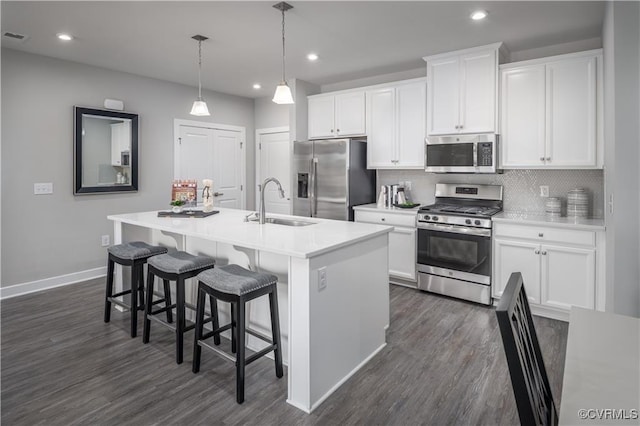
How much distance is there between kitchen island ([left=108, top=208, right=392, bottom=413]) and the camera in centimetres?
211

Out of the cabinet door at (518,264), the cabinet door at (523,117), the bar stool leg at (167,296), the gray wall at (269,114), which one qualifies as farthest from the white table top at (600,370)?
the gray wall at (269,114)

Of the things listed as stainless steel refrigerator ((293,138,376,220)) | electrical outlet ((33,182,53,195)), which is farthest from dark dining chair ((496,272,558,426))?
electrical outlet ((33,182,53,195))

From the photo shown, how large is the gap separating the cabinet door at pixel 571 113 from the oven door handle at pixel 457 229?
863mm

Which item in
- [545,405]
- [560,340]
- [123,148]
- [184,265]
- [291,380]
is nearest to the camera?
[545,405]

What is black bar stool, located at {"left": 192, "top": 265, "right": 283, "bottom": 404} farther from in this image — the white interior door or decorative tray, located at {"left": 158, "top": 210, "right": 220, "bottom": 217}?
the white interior door

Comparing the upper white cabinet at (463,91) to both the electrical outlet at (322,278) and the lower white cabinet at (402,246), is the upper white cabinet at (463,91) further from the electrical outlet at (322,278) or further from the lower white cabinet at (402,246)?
the electrical outlet at (322,278)

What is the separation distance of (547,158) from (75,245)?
5181 mm

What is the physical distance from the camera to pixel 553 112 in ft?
11.5

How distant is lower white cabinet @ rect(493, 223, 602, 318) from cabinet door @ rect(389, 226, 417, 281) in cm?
85

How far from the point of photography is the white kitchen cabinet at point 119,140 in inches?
186

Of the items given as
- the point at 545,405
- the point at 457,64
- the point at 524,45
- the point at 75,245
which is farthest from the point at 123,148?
the point at 545,405

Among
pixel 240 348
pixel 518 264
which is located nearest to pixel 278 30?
pixel 240 348

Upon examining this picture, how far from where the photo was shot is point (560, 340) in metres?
2.96

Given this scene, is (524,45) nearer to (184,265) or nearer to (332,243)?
(332,243)
